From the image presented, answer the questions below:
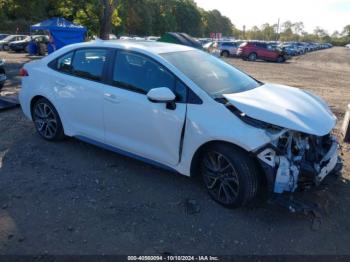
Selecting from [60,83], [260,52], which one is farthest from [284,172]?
[260,52]

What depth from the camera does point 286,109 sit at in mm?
3820

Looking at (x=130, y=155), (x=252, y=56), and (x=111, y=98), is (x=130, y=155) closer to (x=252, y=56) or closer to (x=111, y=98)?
(x=111, y=98)

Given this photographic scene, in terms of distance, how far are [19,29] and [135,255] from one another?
50472 millimetres

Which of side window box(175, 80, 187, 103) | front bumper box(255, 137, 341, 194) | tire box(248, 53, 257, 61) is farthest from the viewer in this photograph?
tire box(248, 53, 257, 61)

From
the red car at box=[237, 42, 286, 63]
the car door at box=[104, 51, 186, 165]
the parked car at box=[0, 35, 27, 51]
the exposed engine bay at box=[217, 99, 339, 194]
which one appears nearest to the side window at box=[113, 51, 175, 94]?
the car door at box=[104, 51, 186, 165]

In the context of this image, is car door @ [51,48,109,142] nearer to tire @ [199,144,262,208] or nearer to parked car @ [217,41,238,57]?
tire @ [199,144,262,208]

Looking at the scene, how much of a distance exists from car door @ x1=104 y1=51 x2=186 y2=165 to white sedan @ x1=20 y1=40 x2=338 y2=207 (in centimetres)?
1

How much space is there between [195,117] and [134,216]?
118 centimetres

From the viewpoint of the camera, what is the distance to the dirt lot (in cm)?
339

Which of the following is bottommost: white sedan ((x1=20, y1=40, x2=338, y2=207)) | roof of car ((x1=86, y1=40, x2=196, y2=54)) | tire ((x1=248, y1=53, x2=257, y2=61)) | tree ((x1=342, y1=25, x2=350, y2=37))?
tire ((x1=248, y1=53, x2=257, y2=61))

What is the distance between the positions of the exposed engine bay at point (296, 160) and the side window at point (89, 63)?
239cm

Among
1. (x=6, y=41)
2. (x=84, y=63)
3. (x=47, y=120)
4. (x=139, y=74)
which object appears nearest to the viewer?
(x=139, y=74)

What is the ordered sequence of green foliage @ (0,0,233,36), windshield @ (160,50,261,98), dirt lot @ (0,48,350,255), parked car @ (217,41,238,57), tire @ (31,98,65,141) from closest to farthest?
dirt lot @ (0,48,350,255) → windshield @ (160,50,261,98) → tire @ (31,98,65,141) → green foliage @ (0,0,233,36) → parked car @ (217,41,238,57)

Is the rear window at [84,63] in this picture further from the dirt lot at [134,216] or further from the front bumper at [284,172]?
the front bumper at [284,172]
